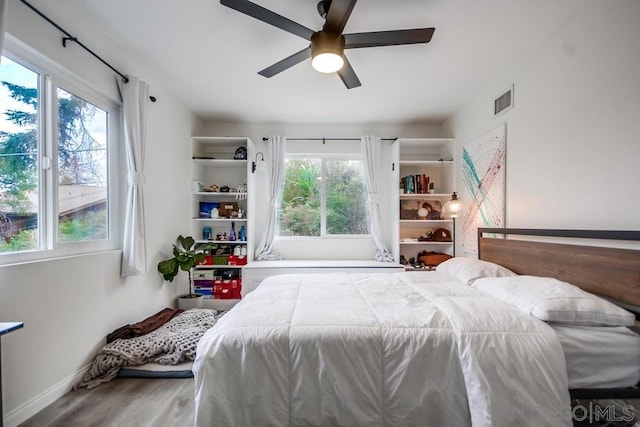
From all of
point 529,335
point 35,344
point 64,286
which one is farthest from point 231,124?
point 529,335

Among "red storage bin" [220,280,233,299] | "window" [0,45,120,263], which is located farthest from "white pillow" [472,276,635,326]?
"red storage bin" [220,280,233,299]

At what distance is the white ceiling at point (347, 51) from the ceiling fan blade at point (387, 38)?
274 millimetres

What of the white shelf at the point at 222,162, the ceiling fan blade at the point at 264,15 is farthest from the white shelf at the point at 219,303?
the ceiling fan blade at the point at 264,15

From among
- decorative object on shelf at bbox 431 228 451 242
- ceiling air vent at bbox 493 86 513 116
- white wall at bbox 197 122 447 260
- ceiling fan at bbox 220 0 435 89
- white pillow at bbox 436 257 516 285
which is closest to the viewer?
ceiling fan at bbox 220 0 435 89

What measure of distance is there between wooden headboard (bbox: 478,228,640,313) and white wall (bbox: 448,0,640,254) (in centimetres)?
10

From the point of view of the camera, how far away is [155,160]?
9.05 feet

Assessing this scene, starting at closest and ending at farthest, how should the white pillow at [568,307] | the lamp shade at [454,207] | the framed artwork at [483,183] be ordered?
the white pillow at [568,307]
the framed artwork at [483,183]
the lamp shade at [454,207]

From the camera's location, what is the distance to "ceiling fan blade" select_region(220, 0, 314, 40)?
1403 millimetres

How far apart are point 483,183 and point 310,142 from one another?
2241 millimetres

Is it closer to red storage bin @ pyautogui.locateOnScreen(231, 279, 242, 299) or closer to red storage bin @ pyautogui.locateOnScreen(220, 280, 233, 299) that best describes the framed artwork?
red storage bin @ pyautogui.locateOnScreen(231, 279, 242, 299)

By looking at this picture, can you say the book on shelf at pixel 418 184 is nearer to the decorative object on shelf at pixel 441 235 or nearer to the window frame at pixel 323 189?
the decorative object on shelf at pixel 441 235

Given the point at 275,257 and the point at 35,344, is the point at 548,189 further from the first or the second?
the point at 35,344

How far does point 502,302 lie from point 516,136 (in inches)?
60.4

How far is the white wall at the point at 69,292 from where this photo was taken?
1.51 m
